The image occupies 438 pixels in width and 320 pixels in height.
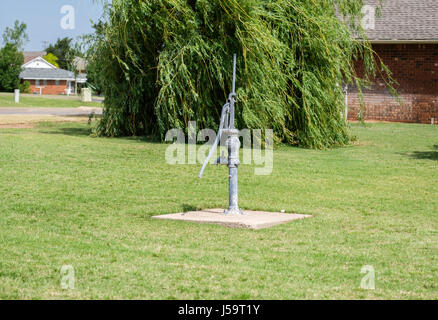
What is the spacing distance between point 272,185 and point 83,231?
430cm

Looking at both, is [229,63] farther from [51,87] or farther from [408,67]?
[51,87]

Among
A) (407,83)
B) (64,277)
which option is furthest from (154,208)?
(407,83)

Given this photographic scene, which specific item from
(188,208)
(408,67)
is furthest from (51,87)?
(188,208)

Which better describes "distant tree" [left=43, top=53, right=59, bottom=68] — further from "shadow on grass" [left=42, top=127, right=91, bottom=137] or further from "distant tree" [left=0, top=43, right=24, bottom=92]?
"shadow on grass" [left=42, top=127, right=91, bottom=137]

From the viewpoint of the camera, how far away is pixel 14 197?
9.48m

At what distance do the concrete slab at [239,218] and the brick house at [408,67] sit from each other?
2066 cm

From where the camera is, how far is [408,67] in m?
28.5

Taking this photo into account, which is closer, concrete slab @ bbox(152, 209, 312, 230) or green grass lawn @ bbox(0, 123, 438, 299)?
green grass lawn @ bbox(0, 123, 438, 299)

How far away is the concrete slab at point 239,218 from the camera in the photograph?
307 inches

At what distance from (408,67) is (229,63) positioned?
1410 cm

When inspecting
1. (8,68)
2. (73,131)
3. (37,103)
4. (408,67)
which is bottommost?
(73,131)

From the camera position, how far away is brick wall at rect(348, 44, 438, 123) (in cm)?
2822

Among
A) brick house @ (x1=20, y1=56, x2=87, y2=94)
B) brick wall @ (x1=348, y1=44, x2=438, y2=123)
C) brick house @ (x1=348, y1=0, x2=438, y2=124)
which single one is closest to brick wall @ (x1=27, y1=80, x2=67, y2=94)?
brick house @ (x1=20, y1=56, x2=87, y2=94)

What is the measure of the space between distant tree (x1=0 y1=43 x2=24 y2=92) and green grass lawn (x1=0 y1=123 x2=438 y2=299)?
57686 millimetres
